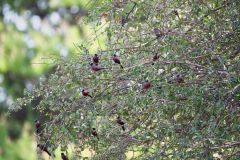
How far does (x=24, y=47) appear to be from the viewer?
6.19 metres

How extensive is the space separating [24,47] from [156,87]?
13.7ft

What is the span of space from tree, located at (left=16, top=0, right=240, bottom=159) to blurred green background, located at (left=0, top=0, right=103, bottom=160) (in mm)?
3362

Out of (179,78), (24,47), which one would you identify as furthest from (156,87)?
(24,47)

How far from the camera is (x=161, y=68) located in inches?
87.3

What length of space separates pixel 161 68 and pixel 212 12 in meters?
0.27

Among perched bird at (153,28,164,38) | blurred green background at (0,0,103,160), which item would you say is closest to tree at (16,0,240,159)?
perched bird at (153,28,164,38)

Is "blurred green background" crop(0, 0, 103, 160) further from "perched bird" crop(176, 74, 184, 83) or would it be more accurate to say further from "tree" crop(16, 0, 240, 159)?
"perched bird" crop(176, 74, 184, 83)

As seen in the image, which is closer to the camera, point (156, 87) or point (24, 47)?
point (156, 87)

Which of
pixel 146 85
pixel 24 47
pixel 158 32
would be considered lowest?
pixel 146 85

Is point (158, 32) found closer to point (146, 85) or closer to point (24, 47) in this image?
point (146, 85)

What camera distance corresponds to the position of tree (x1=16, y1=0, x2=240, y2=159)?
214cm

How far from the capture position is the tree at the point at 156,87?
2.14 meters

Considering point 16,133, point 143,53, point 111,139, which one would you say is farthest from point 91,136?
point 16,133

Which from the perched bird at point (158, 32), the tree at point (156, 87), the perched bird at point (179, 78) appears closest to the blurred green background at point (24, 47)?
the tree at point (156, 87)
